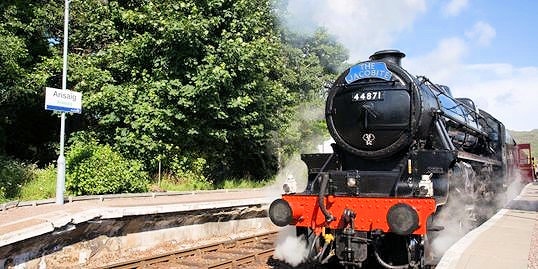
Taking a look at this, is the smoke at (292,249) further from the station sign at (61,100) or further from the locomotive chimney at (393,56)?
the station sign at (61,100)

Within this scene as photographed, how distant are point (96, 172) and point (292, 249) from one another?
21.0 feet

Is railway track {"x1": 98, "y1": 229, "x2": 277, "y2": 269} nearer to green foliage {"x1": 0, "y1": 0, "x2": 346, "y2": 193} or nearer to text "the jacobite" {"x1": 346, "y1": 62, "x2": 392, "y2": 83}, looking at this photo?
text "the jacobite" {"x1": 346, "y1": 62, "x2": 392, "y2": 83}

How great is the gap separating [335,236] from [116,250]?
4355mm

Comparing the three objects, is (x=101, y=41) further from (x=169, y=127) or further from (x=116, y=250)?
(x=116, y=250)

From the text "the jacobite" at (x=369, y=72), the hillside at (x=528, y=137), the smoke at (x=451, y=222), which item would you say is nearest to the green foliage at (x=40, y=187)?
the text "the jacobite" at (x=369, y=72)

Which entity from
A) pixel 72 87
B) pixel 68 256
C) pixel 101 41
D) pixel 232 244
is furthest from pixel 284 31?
pixel 68 256

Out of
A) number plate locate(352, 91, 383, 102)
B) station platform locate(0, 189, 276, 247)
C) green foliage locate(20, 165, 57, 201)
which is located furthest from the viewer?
green foliage locate(20, 165, 57, 201)

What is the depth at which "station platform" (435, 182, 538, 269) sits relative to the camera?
576 cm

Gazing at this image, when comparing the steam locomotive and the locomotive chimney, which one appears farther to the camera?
the locomotive chimney

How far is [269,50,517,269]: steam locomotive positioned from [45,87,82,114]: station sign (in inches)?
211

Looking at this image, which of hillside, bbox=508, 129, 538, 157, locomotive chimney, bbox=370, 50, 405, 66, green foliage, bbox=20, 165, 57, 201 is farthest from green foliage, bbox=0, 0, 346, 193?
hillside, bbox=508, 129, 538, 157

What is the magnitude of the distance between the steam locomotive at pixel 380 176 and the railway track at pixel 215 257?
139 cm

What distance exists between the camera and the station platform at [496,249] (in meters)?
5.76

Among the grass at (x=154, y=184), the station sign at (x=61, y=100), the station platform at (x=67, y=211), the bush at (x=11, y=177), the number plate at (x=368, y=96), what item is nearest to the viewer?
the station platform at (x=67, y=211)
